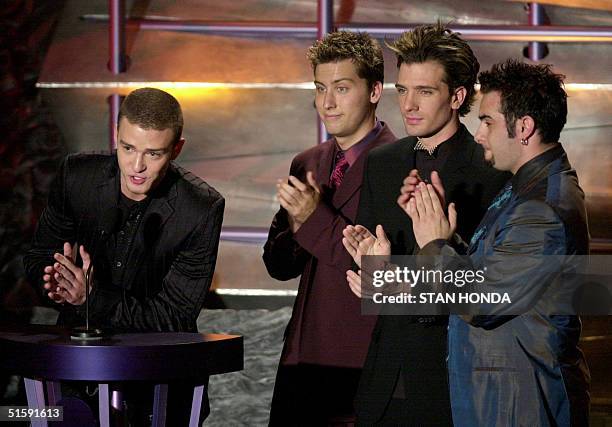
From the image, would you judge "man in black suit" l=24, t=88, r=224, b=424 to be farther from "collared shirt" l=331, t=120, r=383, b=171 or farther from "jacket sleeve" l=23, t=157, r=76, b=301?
"collared shirt" l=331, t=120, r=383, b=171

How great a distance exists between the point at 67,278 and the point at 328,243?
2.36 feet

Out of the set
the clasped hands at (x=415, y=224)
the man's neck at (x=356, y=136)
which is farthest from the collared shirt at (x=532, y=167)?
the man's neck at (x=356, y=136)

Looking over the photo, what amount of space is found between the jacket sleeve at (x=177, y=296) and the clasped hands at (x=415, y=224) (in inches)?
21.2

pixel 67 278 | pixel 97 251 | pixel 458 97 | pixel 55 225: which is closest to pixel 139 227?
pixel 97 251

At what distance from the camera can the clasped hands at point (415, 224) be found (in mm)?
2717

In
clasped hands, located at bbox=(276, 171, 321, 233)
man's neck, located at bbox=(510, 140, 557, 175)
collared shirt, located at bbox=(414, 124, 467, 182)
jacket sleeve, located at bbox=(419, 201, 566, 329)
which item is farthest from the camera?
clasped hands, located at bbox=(276, 171, 321, 233)

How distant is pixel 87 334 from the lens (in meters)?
2.70

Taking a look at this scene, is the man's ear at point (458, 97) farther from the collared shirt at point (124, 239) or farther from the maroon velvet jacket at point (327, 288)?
the collared shirt at point (124, 239)

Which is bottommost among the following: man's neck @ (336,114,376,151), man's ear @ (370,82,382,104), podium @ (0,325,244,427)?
podium @ (0,325,244,427)

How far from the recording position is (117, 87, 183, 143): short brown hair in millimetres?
3127

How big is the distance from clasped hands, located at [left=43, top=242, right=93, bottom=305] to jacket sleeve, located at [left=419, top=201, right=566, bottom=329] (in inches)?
38.6

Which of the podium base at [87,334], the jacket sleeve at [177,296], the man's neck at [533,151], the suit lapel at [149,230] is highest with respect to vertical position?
the man's neck at [533,151]

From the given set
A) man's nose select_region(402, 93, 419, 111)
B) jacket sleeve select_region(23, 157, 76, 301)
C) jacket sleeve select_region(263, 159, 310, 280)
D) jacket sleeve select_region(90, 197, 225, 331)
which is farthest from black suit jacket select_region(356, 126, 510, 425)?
jacket sleeve select_region(23, 157, 76, 301)

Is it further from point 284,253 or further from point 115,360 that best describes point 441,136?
point 115,360
